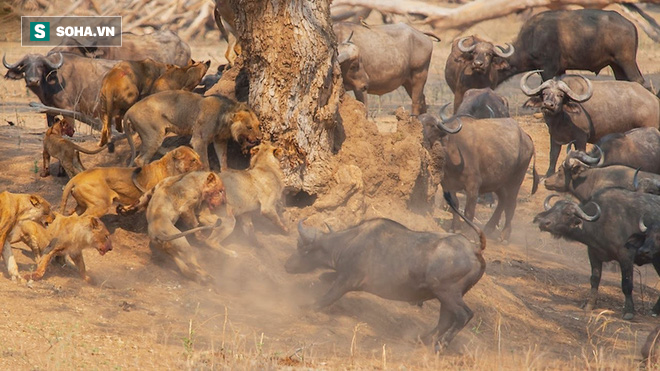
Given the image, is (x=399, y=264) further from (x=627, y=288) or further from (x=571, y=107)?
(x=571, y=107)

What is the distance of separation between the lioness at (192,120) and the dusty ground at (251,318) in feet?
3.16

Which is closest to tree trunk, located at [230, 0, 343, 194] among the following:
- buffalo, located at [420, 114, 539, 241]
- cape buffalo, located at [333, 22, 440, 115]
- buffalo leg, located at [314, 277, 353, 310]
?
buffalo leg, located at [314, 277, 353, 310]

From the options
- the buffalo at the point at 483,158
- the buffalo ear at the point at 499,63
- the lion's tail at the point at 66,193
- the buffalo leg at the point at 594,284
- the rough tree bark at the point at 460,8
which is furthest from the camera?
the rough tree bark at the point at 460,8

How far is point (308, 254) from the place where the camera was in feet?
28.2

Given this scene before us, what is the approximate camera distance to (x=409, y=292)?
26.6 feet

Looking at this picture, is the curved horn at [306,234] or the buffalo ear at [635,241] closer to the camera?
→ the curved horn at [306,234]

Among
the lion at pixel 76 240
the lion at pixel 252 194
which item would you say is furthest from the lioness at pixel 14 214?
the lion at pixel 252 194

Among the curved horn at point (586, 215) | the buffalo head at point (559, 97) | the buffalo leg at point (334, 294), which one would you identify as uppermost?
the buffalo head at point (559, 97)

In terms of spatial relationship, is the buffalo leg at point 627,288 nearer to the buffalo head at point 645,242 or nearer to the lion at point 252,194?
the buffalo head at point 645,242

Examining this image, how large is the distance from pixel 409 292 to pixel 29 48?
21452 mm

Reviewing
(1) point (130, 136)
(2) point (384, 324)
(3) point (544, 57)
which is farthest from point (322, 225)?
(3) point (544, 57)

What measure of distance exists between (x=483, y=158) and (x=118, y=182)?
6.07 m

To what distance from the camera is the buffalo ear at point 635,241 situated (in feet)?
36.2

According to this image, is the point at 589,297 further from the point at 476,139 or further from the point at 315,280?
the point at 315,280
